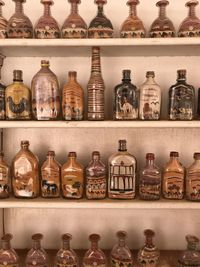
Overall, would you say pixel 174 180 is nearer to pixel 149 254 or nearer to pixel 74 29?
pixel 149 254

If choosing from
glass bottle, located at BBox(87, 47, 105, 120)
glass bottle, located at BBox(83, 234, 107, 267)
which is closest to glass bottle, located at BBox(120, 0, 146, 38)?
glass bottle, located at BBox(87, 47, 105, 120)

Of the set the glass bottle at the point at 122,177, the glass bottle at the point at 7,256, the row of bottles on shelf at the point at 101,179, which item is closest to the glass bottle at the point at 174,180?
the row of bottles on shelf at the point at 101,179

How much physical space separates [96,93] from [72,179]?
0.31m

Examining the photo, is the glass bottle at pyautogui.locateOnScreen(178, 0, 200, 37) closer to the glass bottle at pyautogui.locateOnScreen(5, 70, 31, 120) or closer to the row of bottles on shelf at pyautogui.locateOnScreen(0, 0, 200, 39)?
the row of bottles on shelf at pyautogui.locateOnScreen(0, 0, 200, 39)

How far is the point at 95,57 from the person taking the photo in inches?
41.8

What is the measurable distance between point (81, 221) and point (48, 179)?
12.1 inches

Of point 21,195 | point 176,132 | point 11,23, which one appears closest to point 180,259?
point 176,132

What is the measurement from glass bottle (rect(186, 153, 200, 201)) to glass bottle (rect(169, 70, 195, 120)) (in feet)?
0.50

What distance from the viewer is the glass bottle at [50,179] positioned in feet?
3.57

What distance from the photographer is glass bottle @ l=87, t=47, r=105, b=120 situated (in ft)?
3.48

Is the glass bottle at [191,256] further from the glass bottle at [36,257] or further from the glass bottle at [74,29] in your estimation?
the glass bottle at [74,29]

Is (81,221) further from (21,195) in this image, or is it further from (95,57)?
(95,57)

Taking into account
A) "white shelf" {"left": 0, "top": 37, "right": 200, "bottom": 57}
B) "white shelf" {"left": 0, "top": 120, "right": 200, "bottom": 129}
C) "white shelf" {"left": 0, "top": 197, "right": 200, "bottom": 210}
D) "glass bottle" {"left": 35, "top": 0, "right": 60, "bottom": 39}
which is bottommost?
"white shelf" {"left": 0, "top": 197, "right": 200, "bottom": 210}

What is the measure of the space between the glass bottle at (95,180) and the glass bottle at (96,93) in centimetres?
14
